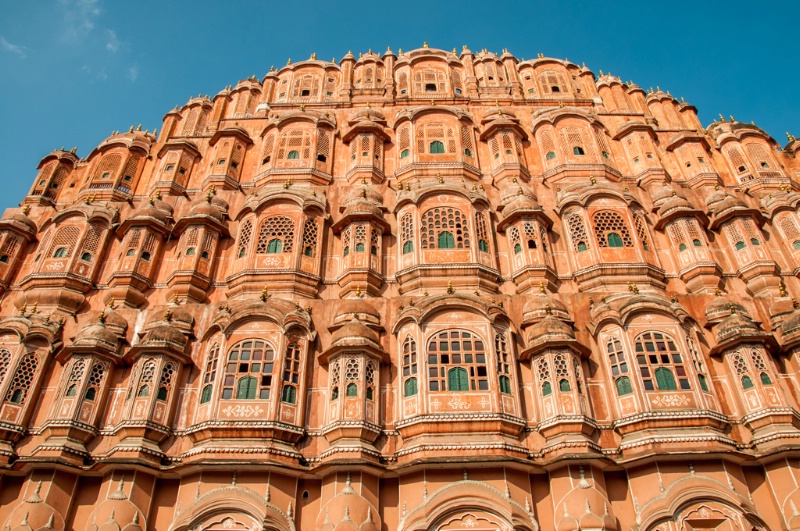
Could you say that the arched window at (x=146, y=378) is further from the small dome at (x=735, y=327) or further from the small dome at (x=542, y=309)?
the small dome at (x=735, y=327)

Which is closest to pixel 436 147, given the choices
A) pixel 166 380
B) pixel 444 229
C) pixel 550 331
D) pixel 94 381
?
pixel 444 229

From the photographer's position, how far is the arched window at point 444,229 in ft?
68.1

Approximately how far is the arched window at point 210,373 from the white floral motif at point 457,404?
651 centimetres

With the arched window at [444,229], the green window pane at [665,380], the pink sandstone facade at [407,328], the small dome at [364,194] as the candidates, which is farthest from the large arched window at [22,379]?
the green window pane at [665,380]

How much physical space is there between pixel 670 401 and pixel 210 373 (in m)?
12.6

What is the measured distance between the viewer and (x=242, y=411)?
16.3 meters

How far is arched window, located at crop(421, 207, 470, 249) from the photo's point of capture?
68.1ft

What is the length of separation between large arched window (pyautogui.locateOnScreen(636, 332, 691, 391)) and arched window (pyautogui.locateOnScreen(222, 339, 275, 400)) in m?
10.3

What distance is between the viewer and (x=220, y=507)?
48.7 ft

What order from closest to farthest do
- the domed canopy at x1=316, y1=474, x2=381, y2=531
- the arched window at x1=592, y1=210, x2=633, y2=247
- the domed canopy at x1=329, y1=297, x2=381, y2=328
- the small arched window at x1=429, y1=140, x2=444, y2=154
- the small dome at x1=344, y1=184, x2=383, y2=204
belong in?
the domed canopy at x1=316, y1=474, x2=381, y2=531 < the domed canopy at x1=329, y1=297, x2=381, y2=328 < the arched window at x1=592, y1=210, x2=633, y2=247 < the small dome at x1=344, y1=184, x2=383, y2=204 < the small arched window at x1=429, y1=140, x2=444, y2=154

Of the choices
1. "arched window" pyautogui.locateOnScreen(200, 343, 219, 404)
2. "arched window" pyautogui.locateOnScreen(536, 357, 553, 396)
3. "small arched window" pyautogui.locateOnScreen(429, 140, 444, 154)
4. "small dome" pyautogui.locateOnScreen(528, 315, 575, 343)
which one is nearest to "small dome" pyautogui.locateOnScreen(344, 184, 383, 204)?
"small arched window" pyautogui.locateOnScreen(429, 140, 444, 154)

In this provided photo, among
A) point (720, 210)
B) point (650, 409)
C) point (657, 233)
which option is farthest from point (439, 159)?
point (650, 409)

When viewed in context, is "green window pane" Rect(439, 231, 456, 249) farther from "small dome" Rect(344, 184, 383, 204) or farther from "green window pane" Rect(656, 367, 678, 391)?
"green window pane" Rect(656, 367, 678, 391)

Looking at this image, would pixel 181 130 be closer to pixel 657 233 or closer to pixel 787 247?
pixel 657 233
